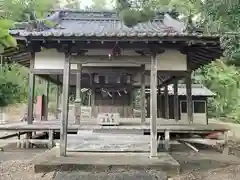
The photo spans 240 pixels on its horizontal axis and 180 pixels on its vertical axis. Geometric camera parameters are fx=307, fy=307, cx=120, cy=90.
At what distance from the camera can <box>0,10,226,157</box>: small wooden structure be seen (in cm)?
690

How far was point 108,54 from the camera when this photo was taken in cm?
814

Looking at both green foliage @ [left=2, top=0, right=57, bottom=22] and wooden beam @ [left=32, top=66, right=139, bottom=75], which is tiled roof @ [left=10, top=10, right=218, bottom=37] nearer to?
wooden beam @ [left=32, top=66, right=139, bottom=75]

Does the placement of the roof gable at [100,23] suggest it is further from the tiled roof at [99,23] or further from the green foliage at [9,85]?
the green foliage at [9,85]

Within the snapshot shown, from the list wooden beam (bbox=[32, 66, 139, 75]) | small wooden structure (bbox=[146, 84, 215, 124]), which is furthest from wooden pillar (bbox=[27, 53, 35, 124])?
small wooden structure (bbox=[146, 84, 215, 124])

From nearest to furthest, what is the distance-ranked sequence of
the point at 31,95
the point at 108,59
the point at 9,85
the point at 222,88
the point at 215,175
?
the point at 215,175 → the point at 108,59 → the point at 31,95 → the point at 9,85 → the point at 222,88

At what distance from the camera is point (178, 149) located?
33.0ft

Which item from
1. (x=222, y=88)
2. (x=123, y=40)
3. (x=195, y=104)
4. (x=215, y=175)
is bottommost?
(x=215, y=175)

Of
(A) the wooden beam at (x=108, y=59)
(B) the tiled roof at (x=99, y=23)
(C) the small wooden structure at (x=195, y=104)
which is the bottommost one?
(C) the small wooden structure at (x=195, y=104)

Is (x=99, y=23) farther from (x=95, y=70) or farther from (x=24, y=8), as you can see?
(x=24, y=8)


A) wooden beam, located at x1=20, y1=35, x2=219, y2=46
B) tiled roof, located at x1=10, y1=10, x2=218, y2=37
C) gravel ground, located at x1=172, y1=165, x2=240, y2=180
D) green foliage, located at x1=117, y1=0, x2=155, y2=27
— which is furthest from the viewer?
tiled roof, located at x1=10, y1=10, x2=218, y2=37

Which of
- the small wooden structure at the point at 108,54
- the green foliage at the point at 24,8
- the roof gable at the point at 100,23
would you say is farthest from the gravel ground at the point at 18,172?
the roof gable at the point at 100,23

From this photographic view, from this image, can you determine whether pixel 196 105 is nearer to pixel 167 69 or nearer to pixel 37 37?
pixel 167 69

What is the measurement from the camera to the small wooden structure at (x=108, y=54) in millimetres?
6902

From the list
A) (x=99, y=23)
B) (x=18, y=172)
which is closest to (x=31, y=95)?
(x=18, y=172)
